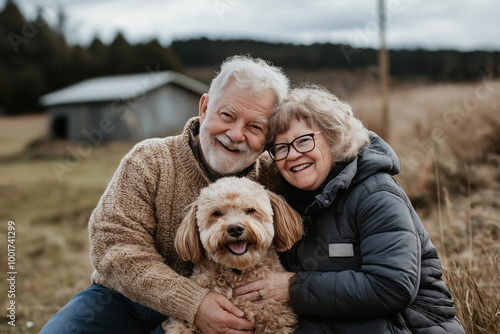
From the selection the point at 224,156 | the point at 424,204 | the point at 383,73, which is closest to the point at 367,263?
the point at 224,156

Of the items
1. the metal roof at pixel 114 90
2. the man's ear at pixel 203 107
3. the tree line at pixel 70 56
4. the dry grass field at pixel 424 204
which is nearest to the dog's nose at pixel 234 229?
the man's ear at pixel 203 107

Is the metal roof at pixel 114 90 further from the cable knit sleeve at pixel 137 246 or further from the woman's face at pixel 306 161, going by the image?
the woman's face at pixel 306 161

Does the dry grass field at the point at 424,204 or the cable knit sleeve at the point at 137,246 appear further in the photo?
the dry grass field at the point at 424,204

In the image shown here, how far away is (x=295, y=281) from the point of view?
247 cm

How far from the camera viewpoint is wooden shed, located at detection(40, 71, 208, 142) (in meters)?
17.9

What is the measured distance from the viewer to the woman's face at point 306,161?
2.64 metres

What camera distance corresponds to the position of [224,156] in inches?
117

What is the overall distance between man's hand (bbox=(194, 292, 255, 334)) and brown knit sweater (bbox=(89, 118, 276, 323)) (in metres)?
0.05

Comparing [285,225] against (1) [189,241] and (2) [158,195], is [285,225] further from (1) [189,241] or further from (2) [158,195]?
(2) [158,195]

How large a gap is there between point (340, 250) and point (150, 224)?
1.26 m

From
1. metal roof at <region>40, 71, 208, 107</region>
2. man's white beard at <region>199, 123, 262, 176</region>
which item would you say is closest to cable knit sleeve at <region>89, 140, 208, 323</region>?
man's white beard at <region>199, 123, 262, 176</region>

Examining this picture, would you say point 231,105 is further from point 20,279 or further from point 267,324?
point 20,279

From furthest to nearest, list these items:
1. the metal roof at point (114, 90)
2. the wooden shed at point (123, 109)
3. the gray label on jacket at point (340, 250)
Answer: the wooden shed at point (123, 109), the metal roof at point (114, 90), the gray label on jacket at point (340, 250)

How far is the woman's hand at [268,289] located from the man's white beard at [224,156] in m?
0.79
